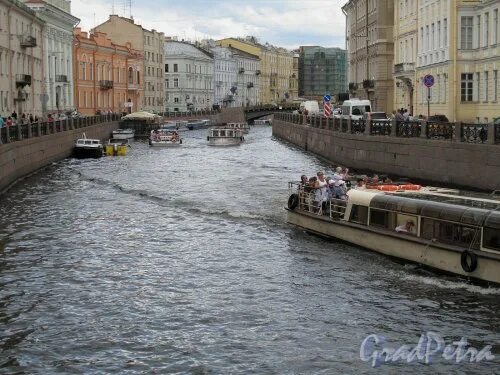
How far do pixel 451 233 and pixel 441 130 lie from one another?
1456cm

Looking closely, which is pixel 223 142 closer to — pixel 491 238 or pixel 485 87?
pixel 485 87

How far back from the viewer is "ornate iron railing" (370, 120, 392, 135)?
38.8 meters

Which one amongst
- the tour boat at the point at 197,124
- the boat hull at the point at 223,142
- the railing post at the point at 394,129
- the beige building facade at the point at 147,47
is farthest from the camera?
the beige building facade at the point at 147,47

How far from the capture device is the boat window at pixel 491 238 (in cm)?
1758

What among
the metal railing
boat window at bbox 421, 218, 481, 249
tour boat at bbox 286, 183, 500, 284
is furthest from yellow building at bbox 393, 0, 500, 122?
boat window at bbox 421, 218, 481, 249

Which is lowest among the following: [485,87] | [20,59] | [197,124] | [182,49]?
[197,124]

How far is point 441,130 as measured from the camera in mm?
32844

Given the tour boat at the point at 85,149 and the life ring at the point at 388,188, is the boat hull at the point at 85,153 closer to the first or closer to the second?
the tour boat at the point at 85,149

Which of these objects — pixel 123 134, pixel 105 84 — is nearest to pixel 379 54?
pixel 123 134

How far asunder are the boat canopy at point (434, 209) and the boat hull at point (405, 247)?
60cm

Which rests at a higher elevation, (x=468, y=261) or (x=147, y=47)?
(x=147, y=47)

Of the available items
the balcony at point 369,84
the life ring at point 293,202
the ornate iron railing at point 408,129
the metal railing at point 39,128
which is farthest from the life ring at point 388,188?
the balcony at point 369,84

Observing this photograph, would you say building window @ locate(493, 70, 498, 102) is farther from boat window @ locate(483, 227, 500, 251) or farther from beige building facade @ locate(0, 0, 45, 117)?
beige building facade @ locate(0, 0, 45, 117)

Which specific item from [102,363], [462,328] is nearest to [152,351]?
[102,363]
